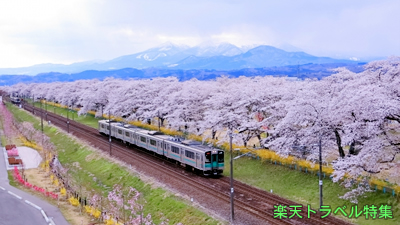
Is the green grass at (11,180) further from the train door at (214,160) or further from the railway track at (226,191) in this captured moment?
the train door at (214,160)

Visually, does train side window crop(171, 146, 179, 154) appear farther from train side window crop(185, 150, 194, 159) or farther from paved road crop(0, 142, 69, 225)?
paved road crop(0, 142, 69, 225)

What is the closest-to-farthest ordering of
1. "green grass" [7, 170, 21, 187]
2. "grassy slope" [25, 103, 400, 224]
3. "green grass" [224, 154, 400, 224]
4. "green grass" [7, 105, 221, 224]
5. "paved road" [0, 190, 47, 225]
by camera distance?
"green grass" [224, 154, 400, 224]
"grassy slope" [25, 103, 400, 224]
"green grass" [7, 105, 221, 224]
"paved road" [0, 190, 47, 225]
"green grass" [7, 170, 21, 187]

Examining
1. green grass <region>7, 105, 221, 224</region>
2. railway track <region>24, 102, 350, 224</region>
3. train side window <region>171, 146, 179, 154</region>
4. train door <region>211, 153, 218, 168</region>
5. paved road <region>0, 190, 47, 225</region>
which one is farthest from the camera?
train side window <region>171, 146, 179, 154</region>

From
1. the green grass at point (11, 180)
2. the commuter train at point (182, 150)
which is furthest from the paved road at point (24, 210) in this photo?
the commuter train at point (182, 150)

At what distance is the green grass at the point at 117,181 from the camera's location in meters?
22.0

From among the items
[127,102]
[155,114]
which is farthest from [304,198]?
[127,102]

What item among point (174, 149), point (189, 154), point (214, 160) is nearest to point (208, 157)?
point (214, 160)

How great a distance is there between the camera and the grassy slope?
21125 millimetres

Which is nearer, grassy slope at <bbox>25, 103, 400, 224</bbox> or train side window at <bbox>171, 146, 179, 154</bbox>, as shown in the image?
grassy slope at <bbox>25, 103, 400, 224</bbox>

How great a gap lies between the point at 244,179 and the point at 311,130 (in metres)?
6.86

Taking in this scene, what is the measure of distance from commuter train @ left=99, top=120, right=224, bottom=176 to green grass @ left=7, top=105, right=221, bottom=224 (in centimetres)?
418

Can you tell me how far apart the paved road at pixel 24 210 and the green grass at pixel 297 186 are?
43.1ft

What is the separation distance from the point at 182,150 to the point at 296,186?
9989 mm

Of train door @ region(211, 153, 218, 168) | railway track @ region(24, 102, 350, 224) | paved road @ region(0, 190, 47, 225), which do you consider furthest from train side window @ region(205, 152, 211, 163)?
paved road @ region(0, 190, 47, 225)
